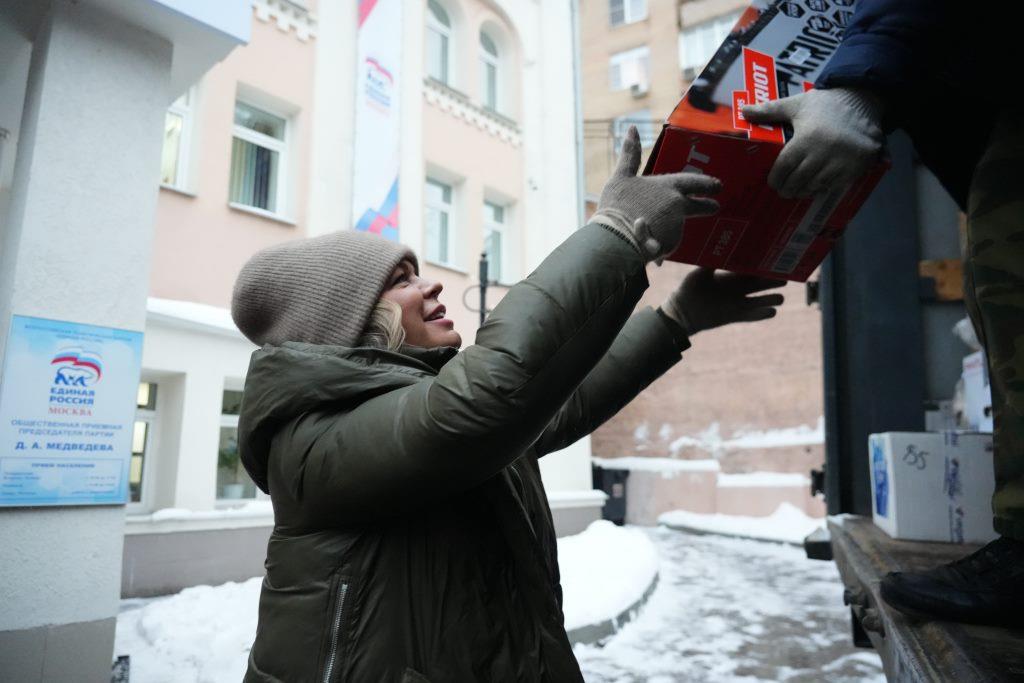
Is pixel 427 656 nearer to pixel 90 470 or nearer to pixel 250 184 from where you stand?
pixel 90 470

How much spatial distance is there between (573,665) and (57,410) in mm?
2951

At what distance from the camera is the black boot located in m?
1.30

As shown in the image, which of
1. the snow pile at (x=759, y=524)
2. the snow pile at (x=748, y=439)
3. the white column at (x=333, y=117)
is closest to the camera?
the white column at (x=333, y=117)

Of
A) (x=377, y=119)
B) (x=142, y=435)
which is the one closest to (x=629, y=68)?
(x=377, y=119)

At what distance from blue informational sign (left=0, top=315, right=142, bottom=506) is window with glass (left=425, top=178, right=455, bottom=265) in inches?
238

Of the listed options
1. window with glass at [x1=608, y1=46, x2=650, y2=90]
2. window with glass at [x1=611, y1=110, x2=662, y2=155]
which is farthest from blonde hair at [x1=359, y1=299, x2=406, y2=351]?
window with glass at [x1=608, y1=46, x2=650, y2=90]

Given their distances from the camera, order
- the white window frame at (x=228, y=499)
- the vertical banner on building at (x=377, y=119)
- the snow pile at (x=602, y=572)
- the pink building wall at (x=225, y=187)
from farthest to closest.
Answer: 1. the vertical banner on building at (x=377, y=119)
2. the white window frame at (x=228, y=499)
3. the pink building wall at (x=225, y=187)
4. the snow pile at (x=602, y=572)

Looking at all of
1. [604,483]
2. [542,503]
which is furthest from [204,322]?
[604,483]

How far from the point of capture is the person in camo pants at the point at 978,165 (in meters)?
1.29

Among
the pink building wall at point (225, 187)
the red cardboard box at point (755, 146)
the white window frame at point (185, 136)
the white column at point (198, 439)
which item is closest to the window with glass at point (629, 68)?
the pink building wall at point (225, 187)

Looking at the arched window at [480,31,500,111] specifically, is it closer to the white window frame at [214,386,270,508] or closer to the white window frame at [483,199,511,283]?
the white window frame at [483,199,511,283]

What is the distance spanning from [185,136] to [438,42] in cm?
421

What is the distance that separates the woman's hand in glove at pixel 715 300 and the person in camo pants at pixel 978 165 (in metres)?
0.48

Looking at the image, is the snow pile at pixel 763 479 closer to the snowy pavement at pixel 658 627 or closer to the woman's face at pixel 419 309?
the snowy pavement at pixel 658 627
